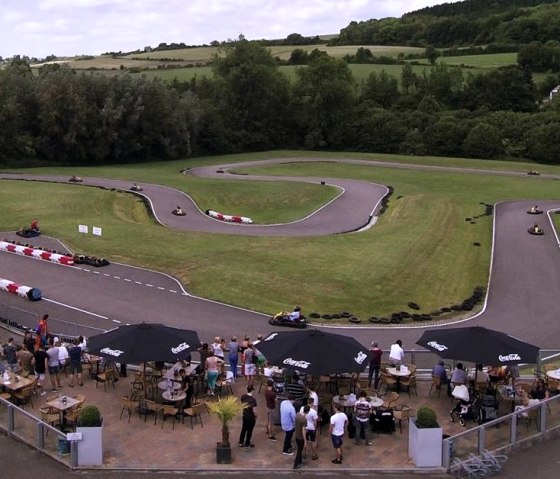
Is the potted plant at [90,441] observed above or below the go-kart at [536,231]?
above

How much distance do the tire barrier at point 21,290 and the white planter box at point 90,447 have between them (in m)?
19.0

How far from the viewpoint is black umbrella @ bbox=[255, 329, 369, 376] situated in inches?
752

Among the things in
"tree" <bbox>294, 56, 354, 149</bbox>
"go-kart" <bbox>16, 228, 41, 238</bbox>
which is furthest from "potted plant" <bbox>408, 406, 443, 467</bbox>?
"tree" <bbox>294, 56, 354, 149</bbox>

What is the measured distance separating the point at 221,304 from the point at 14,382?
14.7 meters

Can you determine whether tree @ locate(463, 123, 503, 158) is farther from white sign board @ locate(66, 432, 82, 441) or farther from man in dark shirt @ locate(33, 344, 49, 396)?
white sign board @ locate(66, 432, 82, 441)

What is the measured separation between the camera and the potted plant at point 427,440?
55.6ft

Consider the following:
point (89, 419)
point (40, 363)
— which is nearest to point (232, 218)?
point (40, 363)

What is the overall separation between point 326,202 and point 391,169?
2449cm

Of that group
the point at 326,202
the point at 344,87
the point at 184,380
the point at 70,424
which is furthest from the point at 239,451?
the point at 344,87

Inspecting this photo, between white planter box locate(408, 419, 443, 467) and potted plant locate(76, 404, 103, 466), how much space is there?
26.6 feet

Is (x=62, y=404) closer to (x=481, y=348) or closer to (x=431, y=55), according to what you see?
(x=481, y=348)

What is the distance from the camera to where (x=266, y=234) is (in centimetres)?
5025

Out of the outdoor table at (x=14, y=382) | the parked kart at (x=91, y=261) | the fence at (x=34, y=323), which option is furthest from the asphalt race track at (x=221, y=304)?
the outdoor table at (x=14, y=382)

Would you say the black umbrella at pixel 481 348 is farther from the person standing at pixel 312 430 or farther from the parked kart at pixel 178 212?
the parked kart at pixel 178 212
